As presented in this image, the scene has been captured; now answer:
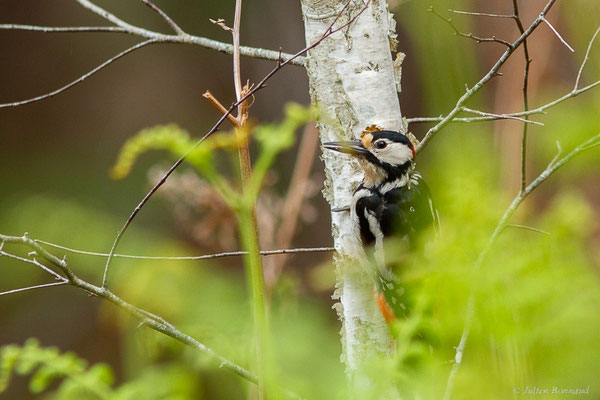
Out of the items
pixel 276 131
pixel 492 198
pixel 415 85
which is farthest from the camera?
pixel 415 85

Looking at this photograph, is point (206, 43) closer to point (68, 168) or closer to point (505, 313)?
point (505, 313)

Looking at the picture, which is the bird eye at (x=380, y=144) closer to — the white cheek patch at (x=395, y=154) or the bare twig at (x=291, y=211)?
the white cheek patch at (x=395, y=154)

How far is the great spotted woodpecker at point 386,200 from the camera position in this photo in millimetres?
1836

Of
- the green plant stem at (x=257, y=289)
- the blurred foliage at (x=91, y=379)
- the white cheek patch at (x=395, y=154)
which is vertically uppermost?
the white cheek patch at (x=395, y=154)

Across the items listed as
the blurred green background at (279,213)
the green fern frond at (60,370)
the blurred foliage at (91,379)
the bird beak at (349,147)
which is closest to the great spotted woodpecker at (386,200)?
the bird beak at (349,147)

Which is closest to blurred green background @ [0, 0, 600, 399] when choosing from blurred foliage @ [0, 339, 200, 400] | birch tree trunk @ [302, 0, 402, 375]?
blurred foliage @ [0, 339, 200, 400]

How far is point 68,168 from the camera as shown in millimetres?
4738

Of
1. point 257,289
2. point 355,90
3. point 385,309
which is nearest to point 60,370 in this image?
Answer: point 257,289

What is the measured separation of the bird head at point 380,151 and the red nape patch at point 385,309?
39 centimetres

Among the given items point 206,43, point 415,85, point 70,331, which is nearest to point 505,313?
point 206,43

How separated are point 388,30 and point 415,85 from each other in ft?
7.81

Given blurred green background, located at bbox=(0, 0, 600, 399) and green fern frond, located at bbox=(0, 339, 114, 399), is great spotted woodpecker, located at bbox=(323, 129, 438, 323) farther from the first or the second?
green fern frond, located at bbox=(0, 339, 114, 399)

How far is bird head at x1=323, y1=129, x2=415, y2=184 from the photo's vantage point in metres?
1.83

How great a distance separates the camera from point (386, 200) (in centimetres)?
204
